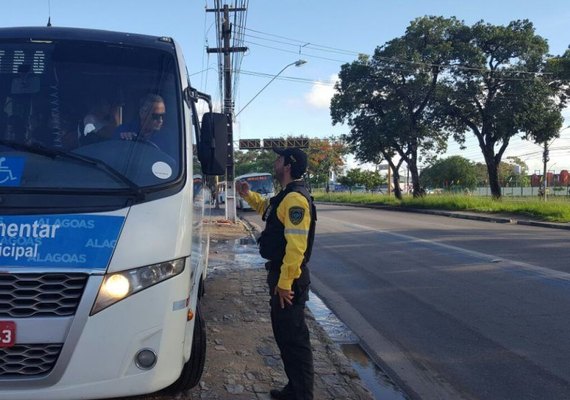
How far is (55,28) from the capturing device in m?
4.12

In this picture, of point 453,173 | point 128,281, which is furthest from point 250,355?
point 453,173

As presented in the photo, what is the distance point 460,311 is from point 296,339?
3905 mm

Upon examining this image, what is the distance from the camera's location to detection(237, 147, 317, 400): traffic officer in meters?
3.70

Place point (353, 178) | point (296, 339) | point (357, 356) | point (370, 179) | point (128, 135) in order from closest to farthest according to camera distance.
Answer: point (128, 135) → point (296, 339) → point (357, 356) → point (353, 178) → point (370, 179)

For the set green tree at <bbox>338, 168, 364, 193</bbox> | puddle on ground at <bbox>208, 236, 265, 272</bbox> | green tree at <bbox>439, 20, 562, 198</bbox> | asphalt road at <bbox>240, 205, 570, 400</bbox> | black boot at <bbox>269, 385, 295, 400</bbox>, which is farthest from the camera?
green tree at <bbox>338, 168, 364, 193</bbox>

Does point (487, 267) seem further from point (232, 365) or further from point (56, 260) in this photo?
point (56, 260)

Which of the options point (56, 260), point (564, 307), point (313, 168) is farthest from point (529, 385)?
point (313, 168)

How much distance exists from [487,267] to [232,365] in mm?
6715

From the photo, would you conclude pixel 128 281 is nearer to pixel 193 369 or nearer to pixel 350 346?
pixel 193 369

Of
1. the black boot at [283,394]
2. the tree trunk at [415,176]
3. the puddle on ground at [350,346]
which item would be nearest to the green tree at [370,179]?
the tree trunk at [415,176]

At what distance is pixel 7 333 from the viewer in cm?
301

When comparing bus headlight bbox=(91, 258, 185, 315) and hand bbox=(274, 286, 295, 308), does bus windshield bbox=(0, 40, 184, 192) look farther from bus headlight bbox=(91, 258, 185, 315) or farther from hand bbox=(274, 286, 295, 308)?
hand bbox=(274, 286, 295, 308)

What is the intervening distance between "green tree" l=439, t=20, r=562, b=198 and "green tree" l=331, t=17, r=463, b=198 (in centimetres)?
131

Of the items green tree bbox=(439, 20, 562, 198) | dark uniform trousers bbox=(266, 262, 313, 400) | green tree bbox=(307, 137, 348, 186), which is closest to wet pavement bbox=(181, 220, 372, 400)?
dark uniform trousers bbox=(266, 262, 313, 400)
